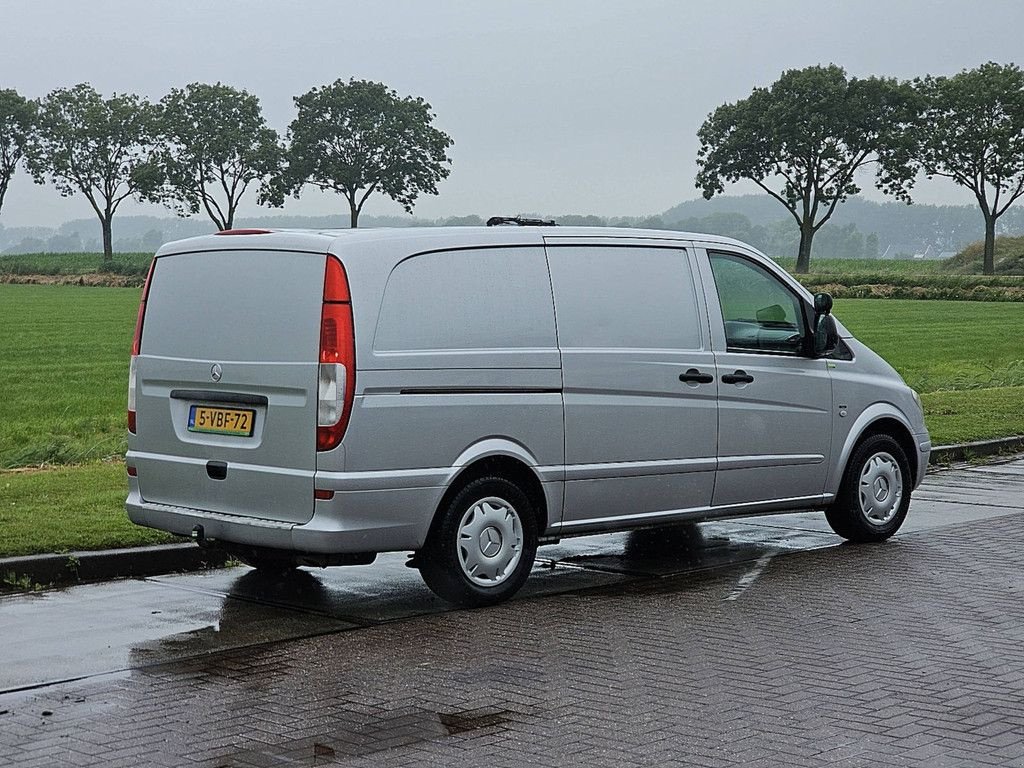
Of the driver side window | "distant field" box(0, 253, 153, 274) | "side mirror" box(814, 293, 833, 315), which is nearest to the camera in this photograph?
the driver side window

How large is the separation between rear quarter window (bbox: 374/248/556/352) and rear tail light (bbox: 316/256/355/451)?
0.60 ft

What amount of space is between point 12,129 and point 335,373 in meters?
121

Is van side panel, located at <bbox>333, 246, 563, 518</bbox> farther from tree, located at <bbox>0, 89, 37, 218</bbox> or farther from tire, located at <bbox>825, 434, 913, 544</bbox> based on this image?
tree, located at <bbox>0, 89, 37, 218</bbox>

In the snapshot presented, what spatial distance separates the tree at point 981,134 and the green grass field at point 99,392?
32.2 m

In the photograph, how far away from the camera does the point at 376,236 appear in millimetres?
7777

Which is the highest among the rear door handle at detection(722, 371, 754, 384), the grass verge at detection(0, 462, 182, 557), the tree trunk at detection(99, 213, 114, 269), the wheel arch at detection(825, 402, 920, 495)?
the tree trunk at detection(99, 213, 114, 269)

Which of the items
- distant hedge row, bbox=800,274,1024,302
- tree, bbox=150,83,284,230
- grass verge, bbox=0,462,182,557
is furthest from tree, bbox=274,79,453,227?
grass verge, bbox=0,462,182,557

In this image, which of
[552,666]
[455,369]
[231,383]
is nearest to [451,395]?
[455,369]

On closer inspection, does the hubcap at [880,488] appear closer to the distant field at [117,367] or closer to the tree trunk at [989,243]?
the distant field at [117,367]

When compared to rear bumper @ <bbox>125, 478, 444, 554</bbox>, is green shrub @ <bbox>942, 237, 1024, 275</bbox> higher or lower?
higher

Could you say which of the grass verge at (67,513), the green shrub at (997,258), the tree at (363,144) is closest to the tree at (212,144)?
the tree at (363,144)

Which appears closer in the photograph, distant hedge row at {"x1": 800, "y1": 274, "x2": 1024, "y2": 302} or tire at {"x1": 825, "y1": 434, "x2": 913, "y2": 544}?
tire at {"x1": 825, "y1": 434, "x2": 913, "y2": 544}

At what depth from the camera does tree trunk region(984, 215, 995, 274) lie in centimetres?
8312

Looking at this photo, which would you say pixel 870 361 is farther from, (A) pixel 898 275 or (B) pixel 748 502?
(A) pixel 898 275
